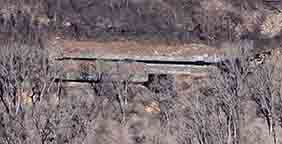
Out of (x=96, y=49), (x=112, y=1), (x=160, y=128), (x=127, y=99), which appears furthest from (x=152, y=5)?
(x=160, y=128)

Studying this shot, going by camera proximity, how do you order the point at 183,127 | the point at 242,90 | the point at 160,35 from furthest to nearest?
1. the point at 160,35
2. the point at 242,90
3. the point at 183,127

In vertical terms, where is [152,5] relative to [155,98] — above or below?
above

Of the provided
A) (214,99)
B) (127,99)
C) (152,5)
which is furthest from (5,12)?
(214,99)

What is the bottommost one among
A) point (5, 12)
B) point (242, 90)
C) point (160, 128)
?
point (160, 128)

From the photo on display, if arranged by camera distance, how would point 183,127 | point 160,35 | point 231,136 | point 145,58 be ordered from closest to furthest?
point 231,136
point 183,127
point 145,58
point 160,35

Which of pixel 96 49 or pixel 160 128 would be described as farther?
pixel 96 49

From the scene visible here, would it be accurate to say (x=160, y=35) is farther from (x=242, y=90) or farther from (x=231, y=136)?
(x=231, y=136)

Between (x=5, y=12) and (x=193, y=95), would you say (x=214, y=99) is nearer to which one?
(x=193, y=95)

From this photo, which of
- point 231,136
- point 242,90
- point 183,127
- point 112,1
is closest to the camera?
point 231,136

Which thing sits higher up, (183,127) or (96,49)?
(96,49)
